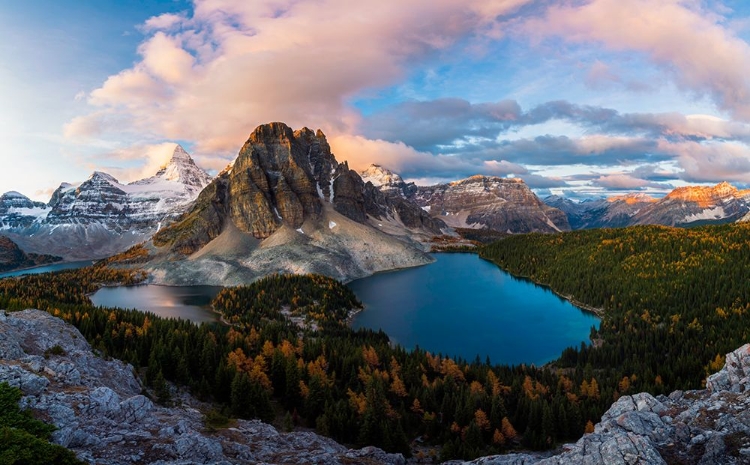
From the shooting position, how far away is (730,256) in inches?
5527

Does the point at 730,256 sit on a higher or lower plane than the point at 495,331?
higher

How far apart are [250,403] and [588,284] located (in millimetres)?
129197

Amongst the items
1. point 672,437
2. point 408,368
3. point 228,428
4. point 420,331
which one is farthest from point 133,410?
point 420,331

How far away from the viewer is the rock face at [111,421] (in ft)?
74.7

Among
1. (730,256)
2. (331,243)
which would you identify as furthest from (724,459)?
(331,243)

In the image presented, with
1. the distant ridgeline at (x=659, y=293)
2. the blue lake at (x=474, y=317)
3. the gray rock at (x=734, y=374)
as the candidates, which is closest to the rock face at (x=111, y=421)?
the gray rock at (x=734, y=374)

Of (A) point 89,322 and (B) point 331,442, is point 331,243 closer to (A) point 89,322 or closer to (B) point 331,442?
(A) point 89,322

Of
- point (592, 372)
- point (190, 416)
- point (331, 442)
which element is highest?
point (190, 416)

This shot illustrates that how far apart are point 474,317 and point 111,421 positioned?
4063 inches

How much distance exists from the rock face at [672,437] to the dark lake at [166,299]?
99.7 metres

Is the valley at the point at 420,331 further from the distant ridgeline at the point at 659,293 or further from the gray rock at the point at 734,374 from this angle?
the gray rock at the point at 734,374

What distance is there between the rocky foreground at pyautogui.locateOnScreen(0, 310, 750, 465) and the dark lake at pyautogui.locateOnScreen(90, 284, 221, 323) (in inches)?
3132

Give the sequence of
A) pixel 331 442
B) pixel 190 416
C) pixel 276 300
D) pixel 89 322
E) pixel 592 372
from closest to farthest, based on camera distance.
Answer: pixel 190 416, pixel 331 442, pixel 89 322, pixel 592 372, pixel 276 300

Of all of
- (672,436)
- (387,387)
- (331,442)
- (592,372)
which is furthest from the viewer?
(592,372)
